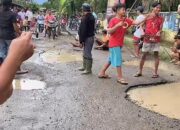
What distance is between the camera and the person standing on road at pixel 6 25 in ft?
33.2

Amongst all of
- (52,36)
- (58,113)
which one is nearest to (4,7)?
(58,113)

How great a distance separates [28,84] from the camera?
10.0 meters

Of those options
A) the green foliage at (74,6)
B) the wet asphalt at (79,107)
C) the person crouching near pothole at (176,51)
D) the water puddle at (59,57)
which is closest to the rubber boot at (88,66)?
the wet asphalt at (79,107)

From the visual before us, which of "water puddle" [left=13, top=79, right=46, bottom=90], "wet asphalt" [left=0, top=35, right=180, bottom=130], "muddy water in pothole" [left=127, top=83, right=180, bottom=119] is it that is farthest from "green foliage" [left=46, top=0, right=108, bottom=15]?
"muddy water in pothole" [left=127, top=83, right=180, bottom=119]

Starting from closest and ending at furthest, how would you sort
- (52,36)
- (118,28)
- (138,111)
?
→ (138,111) < (118,28) < (52,36)

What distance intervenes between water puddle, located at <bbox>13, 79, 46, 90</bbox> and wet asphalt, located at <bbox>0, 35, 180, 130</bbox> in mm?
201

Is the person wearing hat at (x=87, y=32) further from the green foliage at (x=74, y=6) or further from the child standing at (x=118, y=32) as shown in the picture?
the green foliage at (x=74, y=6)

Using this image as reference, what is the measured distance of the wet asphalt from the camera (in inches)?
265

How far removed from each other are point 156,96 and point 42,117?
2.84 metres

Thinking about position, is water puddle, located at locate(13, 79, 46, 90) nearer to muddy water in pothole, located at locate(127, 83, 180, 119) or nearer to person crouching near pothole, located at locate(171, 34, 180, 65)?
muddy water in pothole, located at locate(127, 83, 180, 119)

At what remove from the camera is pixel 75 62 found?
14117 mm

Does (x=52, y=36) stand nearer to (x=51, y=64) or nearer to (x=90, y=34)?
(x=51, y=64)

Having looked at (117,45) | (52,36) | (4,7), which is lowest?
(52,36)

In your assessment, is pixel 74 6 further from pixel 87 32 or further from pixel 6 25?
pixel 6 25
